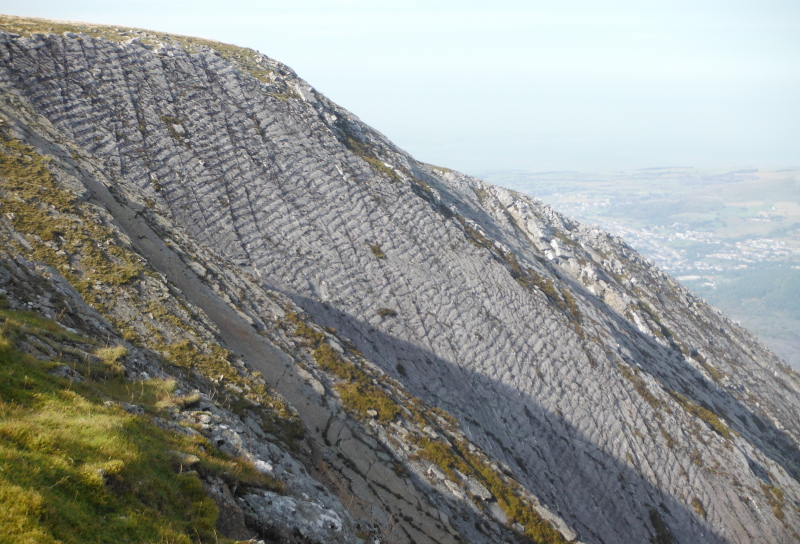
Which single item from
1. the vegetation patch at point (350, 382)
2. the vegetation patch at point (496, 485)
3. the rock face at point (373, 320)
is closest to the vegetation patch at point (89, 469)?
the rock face at point (373, 320)

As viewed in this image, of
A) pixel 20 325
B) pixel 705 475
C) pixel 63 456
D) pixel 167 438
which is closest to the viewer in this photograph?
pixel 63 456

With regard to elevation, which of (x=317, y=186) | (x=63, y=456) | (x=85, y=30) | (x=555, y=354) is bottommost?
(x=555, y=354)

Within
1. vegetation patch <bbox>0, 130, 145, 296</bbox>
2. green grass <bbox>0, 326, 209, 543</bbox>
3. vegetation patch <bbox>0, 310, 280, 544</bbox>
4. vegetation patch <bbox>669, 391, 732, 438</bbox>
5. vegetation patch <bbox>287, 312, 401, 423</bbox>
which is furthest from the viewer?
vegetation patch <bbox>669, 391, 732, 438</bbox>

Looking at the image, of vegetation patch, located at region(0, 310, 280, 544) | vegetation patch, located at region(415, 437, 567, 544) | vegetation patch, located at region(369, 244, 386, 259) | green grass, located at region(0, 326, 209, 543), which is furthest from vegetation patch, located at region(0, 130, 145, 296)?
vegetation patch, located at region(369, 244, 386, 259)

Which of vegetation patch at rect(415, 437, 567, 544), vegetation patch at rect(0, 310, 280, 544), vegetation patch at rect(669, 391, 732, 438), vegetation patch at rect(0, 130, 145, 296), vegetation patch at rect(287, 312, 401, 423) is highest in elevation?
vegetation patch at rect(0, 130, 145, 296)

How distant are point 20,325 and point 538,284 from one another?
5574 cm

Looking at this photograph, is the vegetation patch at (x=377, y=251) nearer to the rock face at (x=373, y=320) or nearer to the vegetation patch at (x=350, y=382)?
the rock face at (x=373, y=320)

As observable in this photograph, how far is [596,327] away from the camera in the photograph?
192 feet

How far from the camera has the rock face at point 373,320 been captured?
85.9ft

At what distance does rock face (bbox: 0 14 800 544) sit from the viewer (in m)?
26.2

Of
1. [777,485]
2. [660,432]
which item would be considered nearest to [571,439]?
[660,432]

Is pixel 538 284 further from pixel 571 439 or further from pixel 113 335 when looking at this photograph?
pixel 113 335

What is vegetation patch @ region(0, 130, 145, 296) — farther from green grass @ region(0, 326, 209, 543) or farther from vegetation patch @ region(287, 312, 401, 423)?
green grass @ region(0, 326, 209, 543)

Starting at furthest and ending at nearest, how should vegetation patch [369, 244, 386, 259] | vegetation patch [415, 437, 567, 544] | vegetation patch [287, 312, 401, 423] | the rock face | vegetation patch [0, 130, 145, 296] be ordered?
vegetation patch [369, 244, 386, 259]
vegetation patch [287, 312, 401, 423]
vegetation patch [415, 437, 567, 544]
the rock face
vegetation patch [0, 130, 145, 296]
